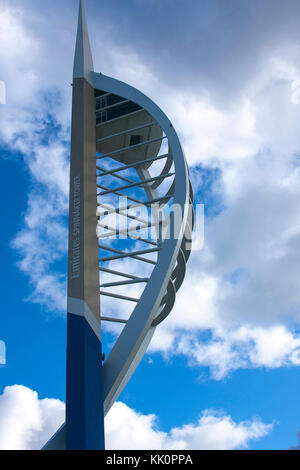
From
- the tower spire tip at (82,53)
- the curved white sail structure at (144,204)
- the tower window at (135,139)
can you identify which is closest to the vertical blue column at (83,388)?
the curved white sail structure at (144,204)

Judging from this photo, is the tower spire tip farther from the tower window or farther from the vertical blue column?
the vertical blue column

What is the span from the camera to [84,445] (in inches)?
595

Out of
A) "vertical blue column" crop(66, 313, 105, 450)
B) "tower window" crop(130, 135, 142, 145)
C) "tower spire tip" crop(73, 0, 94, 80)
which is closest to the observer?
"vertical blue column" crop(66, 313, 105, 450)

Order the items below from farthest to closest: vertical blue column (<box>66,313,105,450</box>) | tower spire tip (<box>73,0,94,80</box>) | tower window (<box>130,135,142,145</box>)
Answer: tower window (<box>130,135,142,145</box>) → tower spire tip (<box>73,0,94,80</box>) → vertical blue column (<box>66,313,105,450</box>)

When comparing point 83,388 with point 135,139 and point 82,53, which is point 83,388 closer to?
point 135,139

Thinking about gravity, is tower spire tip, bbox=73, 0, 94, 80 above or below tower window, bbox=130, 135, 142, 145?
above

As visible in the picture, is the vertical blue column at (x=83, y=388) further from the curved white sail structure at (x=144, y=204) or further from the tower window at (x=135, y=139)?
the tower window at (x=135, y=139)

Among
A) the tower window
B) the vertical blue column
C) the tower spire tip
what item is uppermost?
the tower spire tip

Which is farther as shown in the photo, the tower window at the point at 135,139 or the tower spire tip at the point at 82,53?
the tower window at the point at 135,139

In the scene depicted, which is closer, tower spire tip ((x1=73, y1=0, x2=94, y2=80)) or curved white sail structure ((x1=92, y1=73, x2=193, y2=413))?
curved white sail structure ((x1=92, y1=73, x2=193, y2=413))

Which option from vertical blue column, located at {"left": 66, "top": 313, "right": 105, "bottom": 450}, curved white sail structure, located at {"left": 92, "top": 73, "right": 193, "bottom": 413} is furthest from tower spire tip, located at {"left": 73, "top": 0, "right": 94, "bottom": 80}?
vertical blue column, located at {"left": 66, "top": 313, "right": 105, "bottom": 450}
